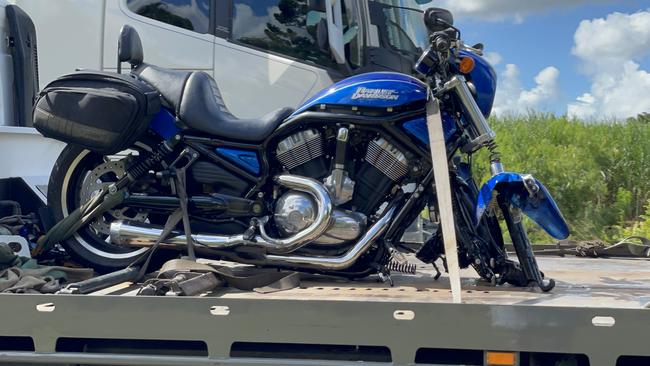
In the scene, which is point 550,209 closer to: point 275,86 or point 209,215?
point 209,215

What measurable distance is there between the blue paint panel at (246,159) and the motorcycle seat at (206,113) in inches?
2.6

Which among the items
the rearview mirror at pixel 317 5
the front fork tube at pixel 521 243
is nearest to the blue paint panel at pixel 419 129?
the front fork tube at pixel 521 243

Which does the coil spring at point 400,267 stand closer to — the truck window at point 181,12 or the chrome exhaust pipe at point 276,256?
the chrome exhaust pipe at point 276,256

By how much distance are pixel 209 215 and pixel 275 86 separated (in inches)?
112

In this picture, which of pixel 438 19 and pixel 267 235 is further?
pixel 267 235

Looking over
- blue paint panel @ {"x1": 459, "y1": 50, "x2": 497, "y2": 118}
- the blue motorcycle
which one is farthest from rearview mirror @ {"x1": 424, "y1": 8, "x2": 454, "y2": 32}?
blue paint panel @ {"x1": 459, "y1": 50, "x2": 497, "y2": 118}

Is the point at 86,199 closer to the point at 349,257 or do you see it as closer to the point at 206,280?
the point at 206,280

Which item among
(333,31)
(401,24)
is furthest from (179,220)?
(401,24)

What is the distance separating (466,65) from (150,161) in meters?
1.57

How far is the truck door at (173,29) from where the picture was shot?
629cm

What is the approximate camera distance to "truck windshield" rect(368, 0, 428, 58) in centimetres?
616

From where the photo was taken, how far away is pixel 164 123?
3.60 m

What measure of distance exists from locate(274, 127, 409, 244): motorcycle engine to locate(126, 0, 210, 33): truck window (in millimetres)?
3209

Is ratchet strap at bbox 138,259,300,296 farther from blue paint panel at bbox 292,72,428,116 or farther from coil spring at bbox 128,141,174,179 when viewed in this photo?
blue paint panel at bbox 292,72,428,116
